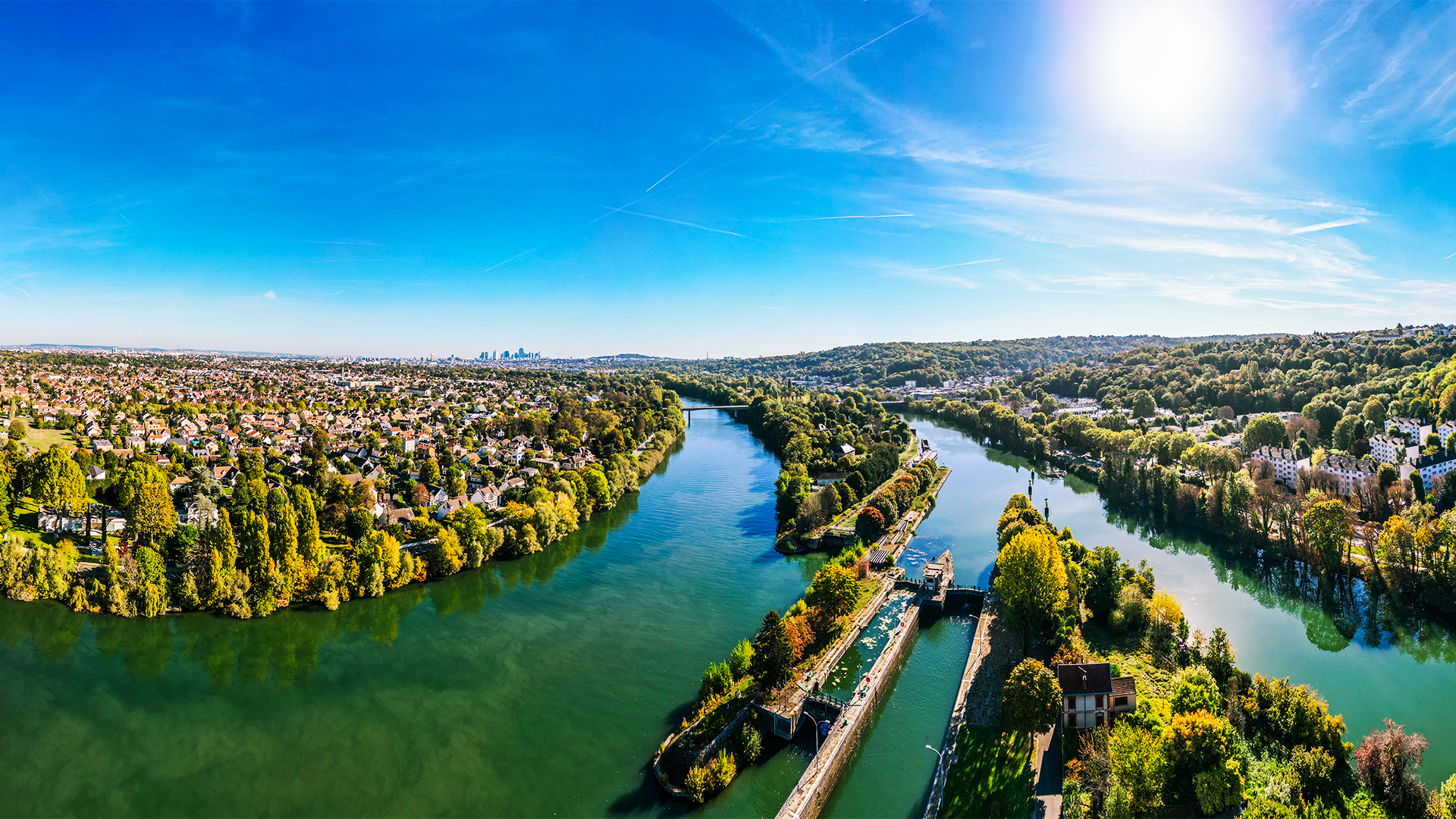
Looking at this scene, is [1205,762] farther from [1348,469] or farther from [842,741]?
[1348,469]

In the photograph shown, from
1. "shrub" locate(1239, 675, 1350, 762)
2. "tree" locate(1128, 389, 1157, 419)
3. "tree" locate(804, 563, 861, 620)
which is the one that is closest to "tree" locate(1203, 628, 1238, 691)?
"shrub" locate(1239, 675, 1350, 762)

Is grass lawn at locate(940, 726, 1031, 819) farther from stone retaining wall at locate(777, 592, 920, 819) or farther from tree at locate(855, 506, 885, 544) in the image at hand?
tree at locate(855, 506, 885, 544)

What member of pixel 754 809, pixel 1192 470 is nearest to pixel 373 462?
pixel 754 809

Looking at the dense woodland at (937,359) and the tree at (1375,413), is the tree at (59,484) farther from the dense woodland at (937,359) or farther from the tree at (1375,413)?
the dense woodland at (937,359)

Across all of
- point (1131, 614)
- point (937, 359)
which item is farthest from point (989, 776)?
point (937, 359)

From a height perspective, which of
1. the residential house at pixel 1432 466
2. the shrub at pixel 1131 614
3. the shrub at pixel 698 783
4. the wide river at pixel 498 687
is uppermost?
the residential house at pixel 1432 466

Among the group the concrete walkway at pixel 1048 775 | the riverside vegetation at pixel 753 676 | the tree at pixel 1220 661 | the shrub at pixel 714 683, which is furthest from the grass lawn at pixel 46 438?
the tree at pixel 1220 661
